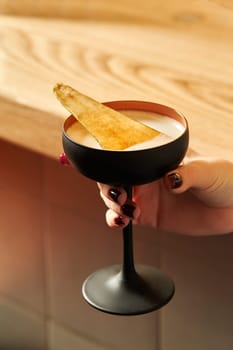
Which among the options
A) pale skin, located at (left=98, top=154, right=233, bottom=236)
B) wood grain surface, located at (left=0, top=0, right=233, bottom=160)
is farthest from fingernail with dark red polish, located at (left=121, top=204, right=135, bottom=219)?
wood grain surface, located at (left=0, top=0, right=233, bottom=160)

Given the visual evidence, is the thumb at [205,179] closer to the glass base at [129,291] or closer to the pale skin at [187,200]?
the pale skin at [187,200]

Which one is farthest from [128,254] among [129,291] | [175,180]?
[175,180]

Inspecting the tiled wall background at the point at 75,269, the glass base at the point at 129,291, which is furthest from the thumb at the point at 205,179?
the tiled wall background at the point at 75,269

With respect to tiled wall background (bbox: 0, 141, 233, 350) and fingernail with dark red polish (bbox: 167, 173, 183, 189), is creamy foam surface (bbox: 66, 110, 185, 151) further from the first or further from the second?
tiled wall background (bbox: 0, 141, 233, 350)

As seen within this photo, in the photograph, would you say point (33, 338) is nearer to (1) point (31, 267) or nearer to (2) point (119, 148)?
(1) point (31, 267)

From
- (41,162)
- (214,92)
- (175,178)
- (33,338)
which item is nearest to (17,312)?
(33,338)

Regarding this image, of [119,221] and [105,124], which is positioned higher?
[105,124]

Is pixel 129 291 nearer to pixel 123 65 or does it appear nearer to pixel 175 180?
pixel 175 180
